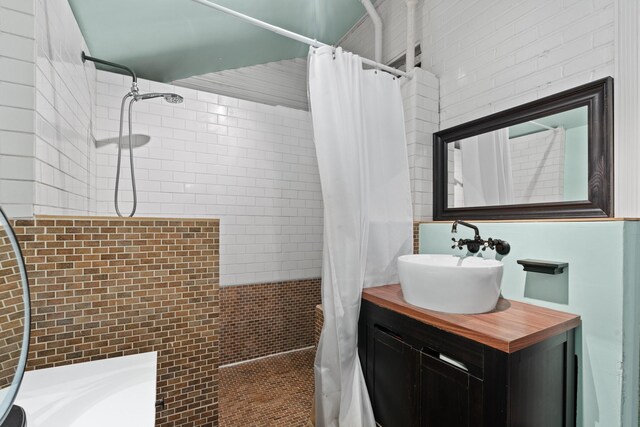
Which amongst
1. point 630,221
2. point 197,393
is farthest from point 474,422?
point 197,393

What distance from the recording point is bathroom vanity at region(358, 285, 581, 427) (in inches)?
36.3

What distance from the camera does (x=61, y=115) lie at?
3.99 feet

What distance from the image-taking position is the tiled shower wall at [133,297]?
98 cm

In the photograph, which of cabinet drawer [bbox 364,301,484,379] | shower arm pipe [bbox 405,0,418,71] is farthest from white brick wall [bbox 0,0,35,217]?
shower arm pipe [bbox 405,0,418,71]

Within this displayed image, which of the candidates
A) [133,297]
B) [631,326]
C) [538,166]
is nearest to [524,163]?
[538,166]

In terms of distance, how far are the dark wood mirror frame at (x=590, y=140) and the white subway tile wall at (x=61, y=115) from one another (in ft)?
6.83

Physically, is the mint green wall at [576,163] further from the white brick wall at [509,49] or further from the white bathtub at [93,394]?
the white bathtub at [93,394]

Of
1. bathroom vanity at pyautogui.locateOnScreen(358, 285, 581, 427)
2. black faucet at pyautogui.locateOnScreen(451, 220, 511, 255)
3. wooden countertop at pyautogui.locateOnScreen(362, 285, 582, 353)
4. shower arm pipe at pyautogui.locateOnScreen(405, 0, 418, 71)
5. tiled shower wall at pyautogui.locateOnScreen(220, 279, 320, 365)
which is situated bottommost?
tiled shower wall at pyautogui.locateOnScreen(220, 279, 320, 365)

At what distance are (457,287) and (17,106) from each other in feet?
5.55

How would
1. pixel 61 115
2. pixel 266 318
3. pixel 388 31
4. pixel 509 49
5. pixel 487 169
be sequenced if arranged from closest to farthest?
pixel 61 115 → pixel 509 49 → pixel 487 169 → pixel 388 31 → pixel 266 318

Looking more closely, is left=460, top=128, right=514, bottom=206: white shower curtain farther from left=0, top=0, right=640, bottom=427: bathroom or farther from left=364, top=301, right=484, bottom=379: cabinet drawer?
left=364, top=301, right=484, bottom=379: cabinet drawer

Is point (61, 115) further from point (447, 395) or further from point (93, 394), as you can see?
point (447, 395)

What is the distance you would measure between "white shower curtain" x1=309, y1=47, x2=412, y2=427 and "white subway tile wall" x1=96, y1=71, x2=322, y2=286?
3.65 ft

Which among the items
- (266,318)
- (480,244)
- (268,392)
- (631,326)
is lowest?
(268,392)
